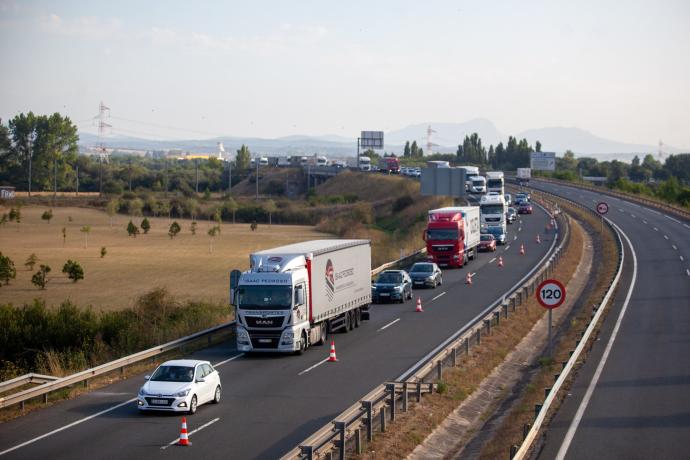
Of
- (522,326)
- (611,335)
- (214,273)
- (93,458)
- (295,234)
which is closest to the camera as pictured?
(93,458)

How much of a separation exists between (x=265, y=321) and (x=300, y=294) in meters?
1.37

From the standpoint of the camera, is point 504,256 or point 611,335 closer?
point 611,335

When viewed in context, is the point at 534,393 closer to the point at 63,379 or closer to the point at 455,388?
the point at 455,388

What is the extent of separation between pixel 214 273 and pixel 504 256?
2116cm

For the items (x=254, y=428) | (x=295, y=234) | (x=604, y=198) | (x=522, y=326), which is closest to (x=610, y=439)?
(x=254, y=428)

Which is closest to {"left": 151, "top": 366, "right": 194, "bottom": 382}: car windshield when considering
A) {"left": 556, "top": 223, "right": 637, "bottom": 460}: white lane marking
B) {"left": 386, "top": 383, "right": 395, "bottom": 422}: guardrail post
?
{"left": 386, "top": 383, "right": 395, "bottom": 422}: guardrail post

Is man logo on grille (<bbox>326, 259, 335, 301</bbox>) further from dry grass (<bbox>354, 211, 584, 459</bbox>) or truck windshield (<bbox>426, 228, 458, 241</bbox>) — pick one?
truck windshield (<bbox>426, 228, 458, 241</bbox>)

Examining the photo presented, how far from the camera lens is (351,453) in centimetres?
1681

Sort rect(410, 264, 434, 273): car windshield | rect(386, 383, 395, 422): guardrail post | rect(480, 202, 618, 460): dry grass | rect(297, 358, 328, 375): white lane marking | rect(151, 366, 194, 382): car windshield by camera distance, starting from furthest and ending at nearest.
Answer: rect(410, 264, 434, 273): car windshield → rect(297, 358, 328, 375): white lane marking → rect(151, 366, 194, 382): car windshield → rect(386, 383, 395, 422): guardrail post → rect(480, 202, 618, 460): dry grass

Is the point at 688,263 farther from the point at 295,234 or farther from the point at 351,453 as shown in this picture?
the point at 295,234

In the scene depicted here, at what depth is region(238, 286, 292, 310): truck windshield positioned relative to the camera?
26.7 m

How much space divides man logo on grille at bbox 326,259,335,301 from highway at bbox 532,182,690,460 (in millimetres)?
8679

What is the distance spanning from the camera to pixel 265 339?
88.3 feet

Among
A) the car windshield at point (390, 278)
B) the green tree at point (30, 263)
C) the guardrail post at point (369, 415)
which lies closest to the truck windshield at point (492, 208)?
the car windshield at point (390, 278)
